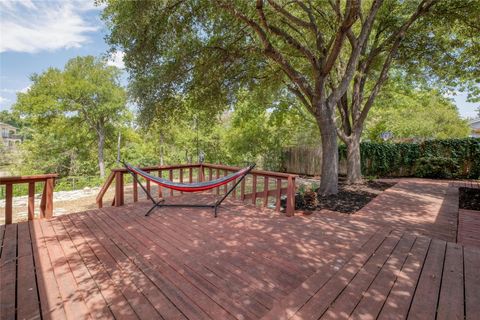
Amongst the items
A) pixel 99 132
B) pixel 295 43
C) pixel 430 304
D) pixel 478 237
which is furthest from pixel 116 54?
pixel 99 132

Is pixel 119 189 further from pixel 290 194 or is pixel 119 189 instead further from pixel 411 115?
pixel 411 115

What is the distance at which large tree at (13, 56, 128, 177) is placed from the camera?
1350cm

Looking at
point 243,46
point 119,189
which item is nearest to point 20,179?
point 119,189

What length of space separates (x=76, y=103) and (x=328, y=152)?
15.2m

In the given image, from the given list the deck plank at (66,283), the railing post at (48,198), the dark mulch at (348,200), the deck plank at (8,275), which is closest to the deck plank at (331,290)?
the deck plank at (66,283)

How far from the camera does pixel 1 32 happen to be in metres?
3.07

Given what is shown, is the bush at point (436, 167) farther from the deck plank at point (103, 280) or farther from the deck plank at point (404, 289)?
the deck plank at point (103, 280)

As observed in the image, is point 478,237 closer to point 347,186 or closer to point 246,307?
point 246,307

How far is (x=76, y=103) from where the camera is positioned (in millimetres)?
14555

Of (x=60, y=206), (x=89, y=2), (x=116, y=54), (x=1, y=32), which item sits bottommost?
(x=60, y=206)

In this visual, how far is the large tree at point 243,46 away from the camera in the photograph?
4.41 m

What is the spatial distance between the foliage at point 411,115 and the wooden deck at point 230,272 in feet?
26.5

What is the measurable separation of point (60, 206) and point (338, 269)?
30.9 feet

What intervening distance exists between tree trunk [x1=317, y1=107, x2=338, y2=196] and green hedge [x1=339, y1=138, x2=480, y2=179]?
436 centimetres
